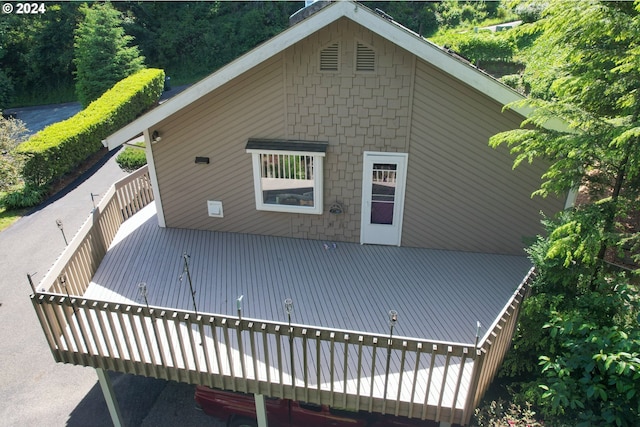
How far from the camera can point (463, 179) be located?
25.1 ft

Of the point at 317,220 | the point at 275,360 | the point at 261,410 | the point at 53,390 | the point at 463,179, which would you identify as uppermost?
the point at 463,179

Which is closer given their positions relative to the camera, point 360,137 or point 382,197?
point 360,137

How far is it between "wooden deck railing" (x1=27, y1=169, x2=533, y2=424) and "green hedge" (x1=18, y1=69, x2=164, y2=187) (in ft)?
27.7

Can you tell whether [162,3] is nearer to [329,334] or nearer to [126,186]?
[126,186]

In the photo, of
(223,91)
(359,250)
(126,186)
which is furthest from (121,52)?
(359,250)

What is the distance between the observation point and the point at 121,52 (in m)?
22.0

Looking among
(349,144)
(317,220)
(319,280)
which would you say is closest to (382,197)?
(349,144)

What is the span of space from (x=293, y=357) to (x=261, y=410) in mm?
1351

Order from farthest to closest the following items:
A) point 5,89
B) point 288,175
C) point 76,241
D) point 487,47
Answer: point 5,89 < point 487,47 < point 288,175 < point 76,241

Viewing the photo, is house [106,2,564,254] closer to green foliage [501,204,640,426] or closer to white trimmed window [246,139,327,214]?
white trimmed window [246,139,327,214]

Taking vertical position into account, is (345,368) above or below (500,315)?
below

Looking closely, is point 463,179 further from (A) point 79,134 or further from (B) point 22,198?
(A) point 79,134

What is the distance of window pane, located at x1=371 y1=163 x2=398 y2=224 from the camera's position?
7.91m

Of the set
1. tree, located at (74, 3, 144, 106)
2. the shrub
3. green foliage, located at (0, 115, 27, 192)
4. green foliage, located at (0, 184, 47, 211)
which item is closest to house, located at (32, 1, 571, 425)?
the shrub
